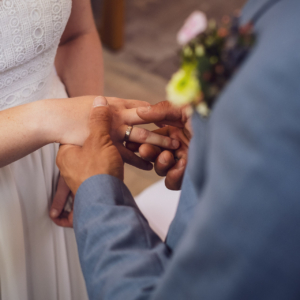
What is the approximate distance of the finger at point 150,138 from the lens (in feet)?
2.54

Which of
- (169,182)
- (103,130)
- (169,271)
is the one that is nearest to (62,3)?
(103,130)

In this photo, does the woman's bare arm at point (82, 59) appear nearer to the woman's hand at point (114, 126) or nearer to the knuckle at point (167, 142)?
the woman's hand at point (114, 126)

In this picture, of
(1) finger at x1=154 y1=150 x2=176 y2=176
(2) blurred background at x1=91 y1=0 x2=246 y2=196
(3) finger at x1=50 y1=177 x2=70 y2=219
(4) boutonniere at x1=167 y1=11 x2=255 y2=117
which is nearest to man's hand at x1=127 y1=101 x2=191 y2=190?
(1) finger at x1=154 y1=150 x2=176 y2=176

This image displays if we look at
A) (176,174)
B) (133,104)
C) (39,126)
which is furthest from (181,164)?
(39,126)

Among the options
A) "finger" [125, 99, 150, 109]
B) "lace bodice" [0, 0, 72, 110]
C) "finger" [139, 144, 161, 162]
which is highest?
"lace bodice" [0, 0, 72, 110]

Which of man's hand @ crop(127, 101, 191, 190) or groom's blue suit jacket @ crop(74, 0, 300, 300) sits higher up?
man's hand @ crop(127, 101, 191, 190)

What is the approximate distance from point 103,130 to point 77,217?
21cm

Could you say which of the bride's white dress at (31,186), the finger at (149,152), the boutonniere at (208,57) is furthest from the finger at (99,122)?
the boutonniere at (208,57)

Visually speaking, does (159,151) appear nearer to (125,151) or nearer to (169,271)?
(125,151)

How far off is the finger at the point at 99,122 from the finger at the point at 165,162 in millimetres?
143

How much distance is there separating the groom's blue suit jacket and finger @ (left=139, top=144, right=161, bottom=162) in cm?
35

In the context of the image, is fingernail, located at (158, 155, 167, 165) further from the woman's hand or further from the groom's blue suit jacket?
the groom's blue suit jacket

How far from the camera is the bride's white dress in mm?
718

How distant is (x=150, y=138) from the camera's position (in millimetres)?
776
